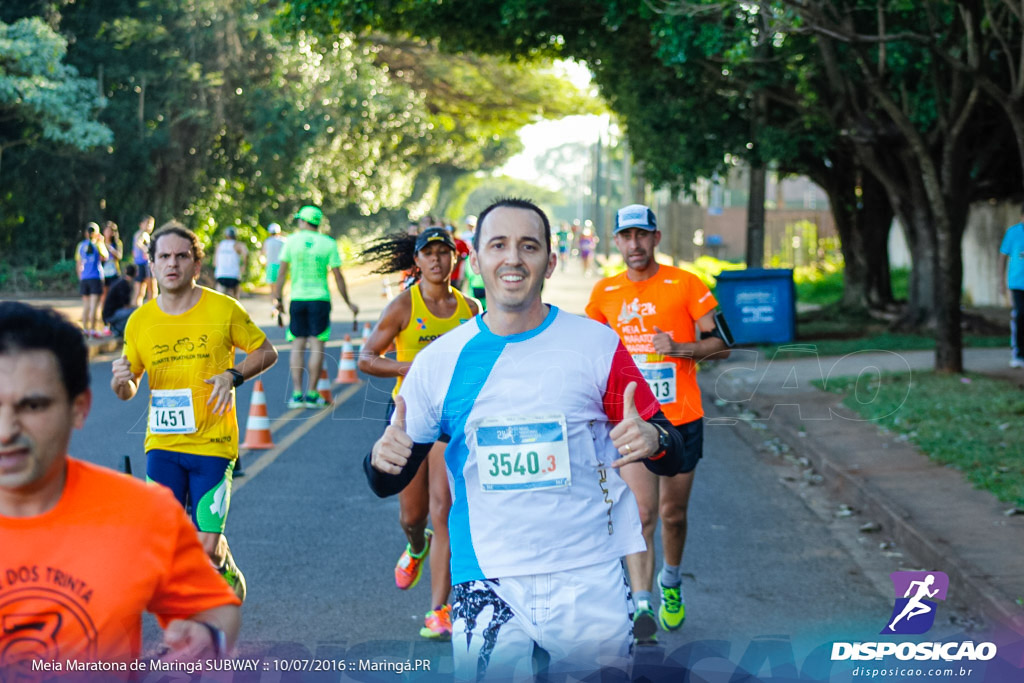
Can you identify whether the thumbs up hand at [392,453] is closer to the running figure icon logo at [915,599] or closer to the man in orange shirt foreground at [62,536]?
the man in orange shirt foreground at [62,536]

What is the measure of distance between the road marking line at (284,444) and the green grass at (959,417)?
209 inches

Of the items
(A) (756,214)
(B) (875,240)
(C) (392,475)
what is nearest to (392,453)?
(C) (392,475)

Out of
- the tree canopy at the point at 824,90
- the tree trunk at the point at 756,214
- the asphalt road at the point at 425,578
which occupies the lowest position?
the asphalt road at the point at 425,578

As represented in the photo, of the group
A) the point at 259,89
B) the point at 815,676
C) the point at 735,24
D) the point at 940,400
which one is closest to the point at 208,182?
the point at 259,89

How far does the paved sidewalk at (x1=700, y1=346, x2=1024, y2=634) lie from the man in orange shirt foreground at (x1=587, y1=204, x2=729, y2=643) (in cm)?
152

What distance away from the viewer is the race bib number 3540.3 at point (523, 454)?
366 cm

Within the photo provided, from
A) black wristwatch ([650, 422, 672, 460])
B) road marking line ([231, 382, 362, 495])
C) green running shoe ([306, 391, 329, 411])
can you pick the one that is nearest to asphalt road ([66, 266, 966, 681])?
road marking line ([231, 382, 362, 495])

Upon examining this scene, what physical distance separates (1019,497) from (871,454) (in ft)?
7.43

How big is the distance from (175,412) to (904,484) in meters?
5.56

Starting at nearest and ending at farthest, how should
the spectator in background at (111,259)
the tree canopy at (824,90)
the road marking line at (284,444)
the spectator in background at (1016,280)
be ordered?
the road marking line at (284,444) < the tree canopy at (824,90) < the spectator in background at (1016,280) < the spectator in background at (111,259)

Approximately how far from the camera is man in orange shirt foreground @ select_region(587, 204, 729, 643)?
6.33 meters

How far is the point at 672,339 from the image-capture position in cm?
626

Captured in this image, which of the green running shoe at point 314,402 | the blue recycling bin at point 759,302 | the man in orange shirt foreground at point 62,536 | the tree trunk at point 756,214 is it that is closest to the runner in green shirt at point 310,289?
the green running shoe at point 314,402

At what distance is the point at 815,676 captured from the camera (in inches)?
212
